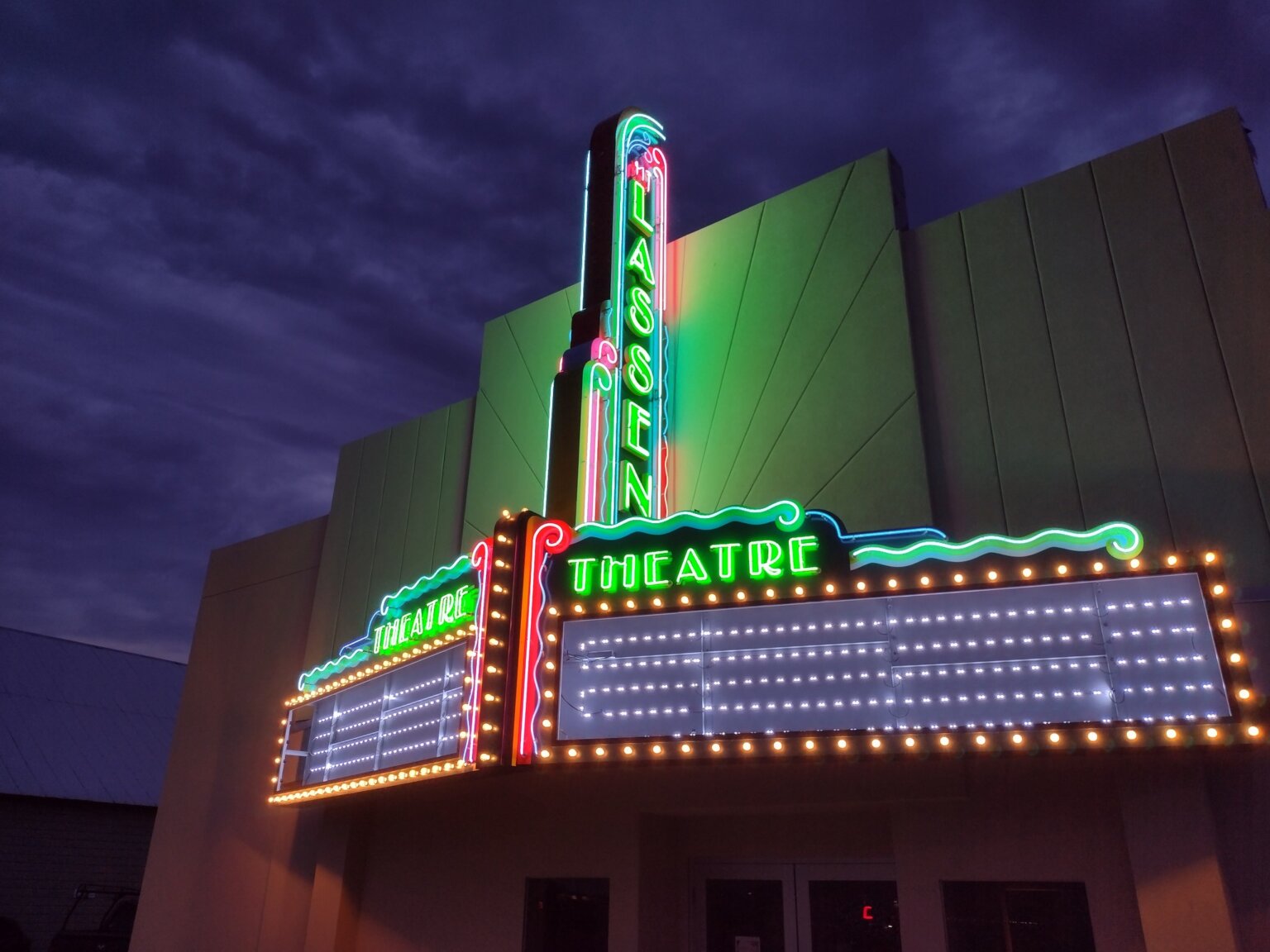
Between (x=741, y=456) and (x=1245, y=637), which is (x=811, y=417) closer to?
(x=741, y=456)

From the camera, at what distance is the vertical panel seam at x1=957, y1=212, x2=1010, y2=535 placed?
25.5 feet

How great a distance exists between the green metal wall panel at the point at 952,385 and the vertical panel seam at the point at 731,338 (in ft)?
5.88

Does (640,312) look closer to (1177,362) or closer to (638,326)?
(638,326)

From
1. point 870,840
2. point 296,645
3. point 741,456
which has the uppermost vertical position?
point 741,456

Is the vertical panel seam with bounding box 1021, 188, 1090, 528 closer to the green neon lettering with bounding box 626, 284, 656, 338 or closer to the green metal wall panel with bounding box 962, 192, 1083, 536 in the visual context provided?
the green metal wall panel with bounding box 962, 192, 1083, 536

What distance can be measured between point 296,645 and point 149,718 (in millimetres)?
12086

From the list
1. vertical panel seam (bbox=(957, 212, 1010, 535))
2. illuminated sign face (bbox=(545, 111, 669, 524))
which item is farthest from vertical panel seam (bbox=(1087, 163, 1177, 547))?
illuminated sign face (bbox=(545, 111, 669, 524))

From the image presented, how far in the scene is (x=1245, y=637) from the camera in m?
6.46

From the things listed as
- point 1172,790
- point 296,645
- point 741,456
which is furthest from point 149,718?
point 1172,790

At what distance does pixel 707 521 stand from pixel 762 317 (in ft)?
12.2

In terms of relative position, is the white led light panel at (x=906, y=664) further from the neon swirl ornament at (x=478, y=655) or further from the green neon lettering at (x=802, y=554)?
the neon swirl ornament at (x=478, y=655)

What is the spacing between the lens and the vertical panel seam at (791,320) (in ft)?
31.3

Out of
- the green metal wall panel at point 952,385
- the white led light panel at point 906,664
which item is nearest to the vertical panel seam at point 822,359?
the green metal wall panel at point 952,385

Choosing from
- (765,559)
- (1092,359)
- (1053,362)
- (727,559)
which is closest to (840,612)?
(765,559)
